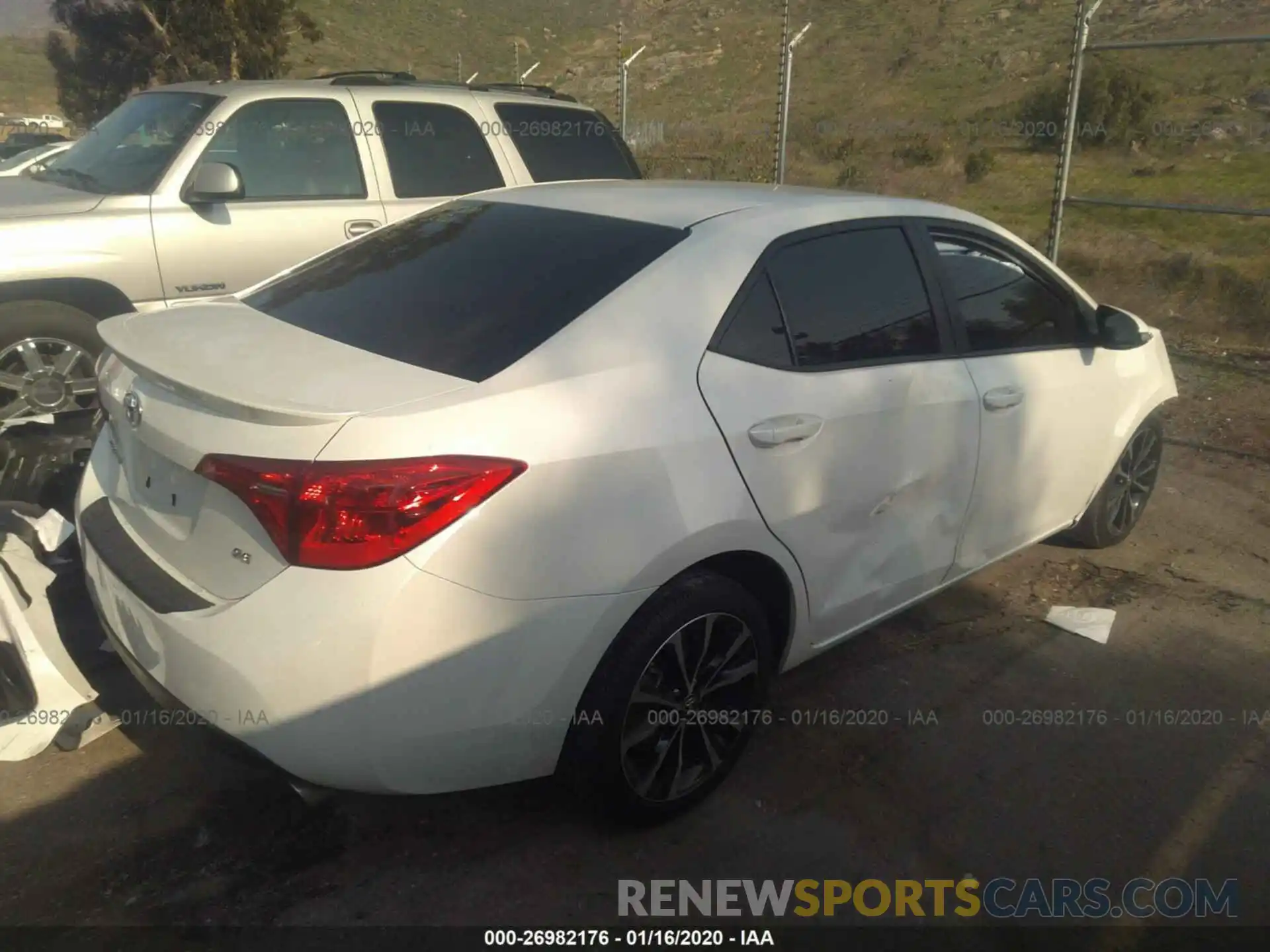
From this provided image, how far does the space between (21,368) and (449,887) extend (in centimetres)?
372

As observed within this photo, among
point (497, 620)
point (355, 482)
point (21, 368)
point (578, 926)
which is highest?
point (355, 482)

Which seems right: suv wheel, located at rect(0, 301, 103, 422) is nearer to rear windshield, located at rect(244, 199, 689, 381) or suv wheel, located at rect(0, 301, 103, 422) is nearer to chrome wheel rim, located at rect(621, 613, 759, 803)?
rear windshield, located at rect(244, 199, 689, 381)

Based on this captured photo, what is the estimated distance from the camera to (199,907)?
2516 millimetres

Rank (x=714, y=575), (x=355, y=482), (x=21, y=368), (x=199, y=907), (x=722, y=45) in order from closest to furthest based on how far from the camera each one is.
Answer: (x=355, y=482) → (x=199, y=907) → (x=714, y=575) → (x=21, y=368) → (x=722, y=45)

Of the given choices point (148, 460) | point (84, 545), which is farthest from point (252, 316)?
point (84, 545)

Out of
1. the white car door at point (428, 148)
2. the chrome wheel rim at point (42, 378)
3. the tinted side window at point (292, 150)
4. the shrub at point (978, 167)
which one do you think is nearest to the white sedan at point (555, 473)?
the chrome wheel rim at point (42, 378)

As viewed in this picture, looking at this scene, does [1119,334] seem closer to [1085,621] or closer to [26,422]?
[1085,621]

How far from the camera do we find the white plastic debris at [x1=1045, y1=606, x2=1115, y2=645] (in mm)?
4172

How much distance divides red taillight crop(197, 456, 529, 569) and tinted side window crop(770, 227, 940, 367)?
119 cm

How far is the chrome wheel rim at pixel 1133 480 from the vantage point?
469 centimetres

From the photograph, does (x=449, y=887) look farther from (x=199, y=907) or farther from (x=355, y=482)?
(x=355, y=482)

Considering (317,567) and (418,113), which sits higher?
(418,113)

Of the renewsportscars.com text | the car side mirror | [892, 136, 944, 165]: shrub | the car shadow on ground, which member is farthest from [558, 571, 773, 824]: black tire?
[892, 136, 944, 165]: shrub

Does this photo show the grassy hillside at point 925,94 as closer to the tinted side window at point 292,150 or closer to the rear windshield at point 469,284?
the tinted side window at point 292,150
